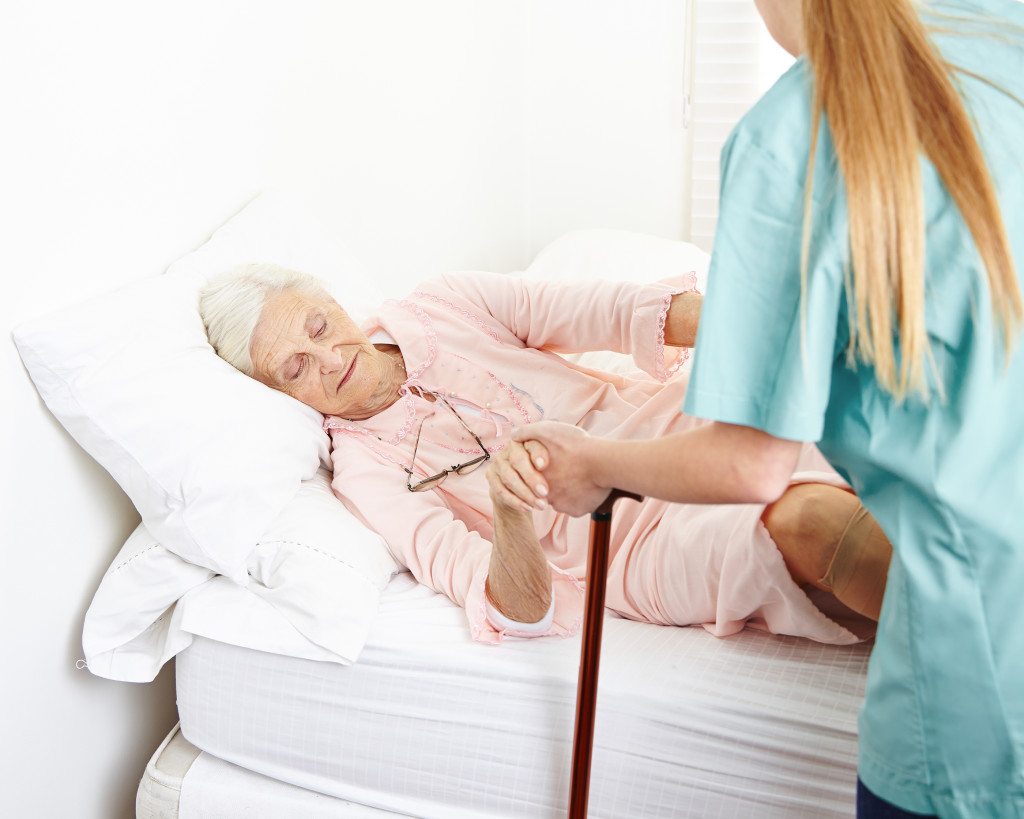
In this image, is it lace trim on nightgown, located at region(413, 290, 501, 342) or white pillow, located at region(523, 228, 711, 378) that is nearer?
lace trim on nightgown, located at region(413, 290, 501, 342)

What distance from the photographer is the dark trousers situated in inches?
35.7

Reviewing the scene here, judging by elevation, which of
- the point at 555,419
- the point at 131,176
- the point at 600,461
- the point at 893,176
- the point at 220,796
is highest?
the point at 893,176

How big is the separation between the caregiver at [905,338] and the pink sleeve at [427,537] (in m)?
0.65

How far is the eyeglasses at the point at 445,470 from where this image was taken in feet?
5.59

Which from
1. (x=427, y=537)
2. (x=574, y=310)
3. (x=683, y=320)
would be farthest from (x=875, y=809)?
(x=574, y=310)

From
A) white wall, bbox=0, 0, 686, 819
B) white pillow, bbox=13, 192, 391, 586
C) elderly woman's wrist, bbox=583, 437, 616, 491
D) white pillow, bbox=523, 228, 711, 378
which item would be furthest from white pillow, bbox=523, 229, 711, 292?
→ elderly woman's wrist, bbox=583, 437, 616, 491

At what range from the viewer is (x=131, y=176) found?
1.64 m

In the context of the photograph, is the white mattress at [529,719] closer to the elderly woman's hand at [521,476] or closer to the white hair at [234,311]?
the elderly woman's hand at [521,476]

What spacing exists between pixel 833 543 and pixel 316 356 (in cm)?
93

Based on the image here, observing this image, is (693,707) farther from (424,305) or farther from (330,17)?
(330,17)

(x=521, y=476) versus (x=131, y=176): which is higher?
(x=131, y=176)

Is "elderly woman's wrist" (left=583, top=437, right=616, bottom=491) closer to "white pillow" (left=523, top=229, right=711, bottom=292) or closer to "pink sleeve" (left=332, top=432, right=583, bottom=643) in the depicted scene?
"pink sleeve" (left=332, top=432, right=583, bottom=643)

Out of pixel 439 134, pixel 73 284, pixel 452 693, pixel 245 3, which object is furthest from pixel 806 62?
pixel 439 134

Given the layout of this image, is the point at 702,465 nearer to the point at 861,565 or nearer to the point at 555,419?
the point at 861,565
